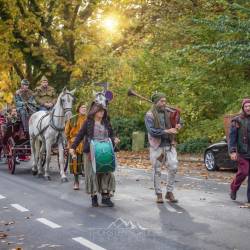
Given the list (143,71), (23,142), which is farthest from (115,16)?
(23,142)

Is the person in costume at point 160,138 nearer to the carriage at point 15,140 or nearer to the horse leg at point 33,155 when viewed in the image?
the horse leg at point 33,155

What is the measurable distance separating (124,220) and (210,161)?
9931 mm

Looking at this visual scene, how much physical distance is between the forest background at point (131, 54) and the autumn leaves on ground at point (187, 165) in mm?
1056

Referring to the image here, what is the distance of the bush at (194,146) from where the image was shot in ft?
89.7

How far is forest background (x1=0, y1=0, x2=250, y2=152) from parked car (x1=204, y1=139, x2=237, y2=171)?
1.31 m

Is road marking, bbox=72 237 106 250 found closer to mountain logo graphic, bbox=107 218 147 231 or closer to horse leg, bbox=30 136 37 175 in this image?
mountain logo graphic, bbox=107 218 147 231

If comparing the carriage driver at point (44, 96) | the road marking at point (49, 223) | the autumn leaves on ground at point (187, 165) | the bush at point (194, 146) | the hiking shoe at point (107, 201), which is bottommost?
the road marking at point (49, 223)

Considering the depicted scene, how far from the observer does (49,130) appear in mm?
16703

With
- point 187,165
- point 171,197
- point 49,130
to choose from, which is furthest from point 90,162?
point 187,165

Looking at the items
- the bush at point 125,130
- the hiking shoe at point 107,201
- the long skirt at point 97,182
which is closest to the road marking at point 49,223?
the long skirt at point 97,182

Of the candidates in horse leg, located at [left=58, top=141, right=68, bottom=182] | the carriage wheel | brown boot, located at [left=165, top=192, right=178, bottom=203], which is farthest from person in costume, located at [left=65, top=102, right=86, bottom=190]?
the carriage wheel

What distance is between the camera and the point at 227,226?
916 centimetres

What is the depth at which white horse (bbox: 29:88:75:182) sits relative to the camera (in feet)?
53.0

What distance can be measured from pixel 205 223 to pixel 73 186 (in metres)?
5.84
